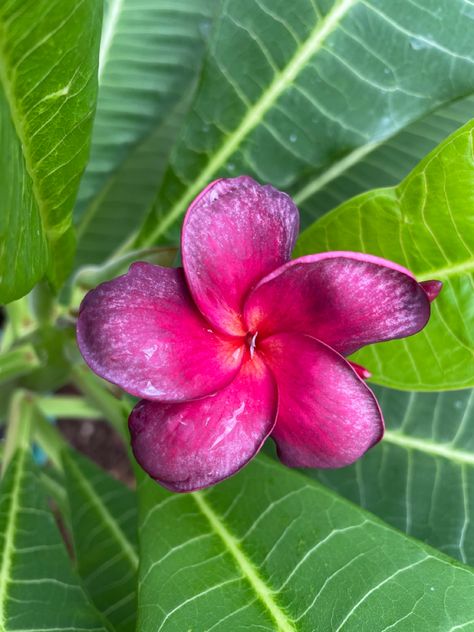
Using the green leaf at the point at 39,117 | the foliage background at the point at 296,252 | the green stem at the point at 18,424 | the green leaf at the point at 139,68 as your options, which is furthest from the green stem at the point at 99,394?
the green leaf at the point at 39,117

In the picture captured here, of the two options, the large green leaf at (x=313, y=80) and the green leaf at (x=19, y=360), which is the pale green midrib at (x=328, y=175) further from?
the green leaf at (x=19, y=360)

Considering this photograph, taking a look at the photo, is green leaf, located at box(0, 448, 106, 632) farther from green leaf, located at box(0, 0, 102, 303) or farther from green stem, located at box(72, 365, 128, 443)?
green leaf, located at box(0, 0, 102, 303)

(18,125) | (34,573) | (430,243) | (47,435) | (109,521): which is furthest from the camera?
(47,435)

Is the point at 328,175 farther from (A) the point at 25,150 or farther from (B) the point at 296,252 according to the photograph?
(A) the point at 25,150

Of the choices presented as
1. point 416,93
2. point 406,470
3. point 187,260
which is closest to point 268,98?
point 416,93

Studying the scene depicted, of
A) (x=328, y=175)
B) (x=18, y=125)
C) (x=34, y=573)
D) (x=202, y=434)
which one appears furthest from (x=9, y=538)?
(x=328, y=175)

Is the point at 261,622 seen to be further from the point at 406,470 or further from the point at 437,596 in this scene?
the point at 406,470

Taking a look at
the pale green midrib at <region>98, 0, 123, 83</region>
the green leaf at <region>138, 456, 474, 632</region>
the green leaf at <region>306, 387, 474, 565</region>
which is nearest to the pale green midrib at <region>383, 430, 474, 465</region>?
the green leaf at <region>306, 387, 474, 565</region>

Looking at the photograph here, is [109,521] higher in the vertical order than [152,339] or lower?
lower
